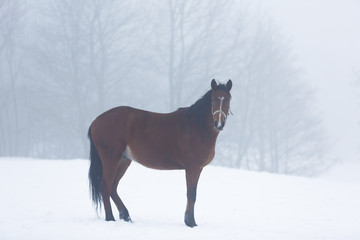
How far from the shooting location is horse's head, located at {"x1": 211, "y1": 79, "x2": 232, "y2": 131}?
6.52m

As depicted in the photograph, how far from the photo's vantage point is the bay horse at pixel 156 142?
7027 millimetres

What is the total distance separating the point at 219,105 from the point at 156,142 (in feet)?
3.82

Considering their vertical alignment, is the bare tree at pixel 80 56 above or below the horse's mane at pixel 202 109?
above

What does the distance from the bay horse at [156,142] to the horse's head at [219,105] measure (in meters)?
0.19

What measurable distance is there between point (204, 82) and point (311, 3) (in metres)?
35.3

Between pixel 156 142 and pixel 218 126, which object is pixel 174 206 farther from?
pixel 218 126

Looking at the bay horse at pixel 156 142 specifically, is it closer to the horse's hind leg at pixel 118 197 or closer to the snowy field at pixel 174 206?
the horse's hind leg at pixel 118 197

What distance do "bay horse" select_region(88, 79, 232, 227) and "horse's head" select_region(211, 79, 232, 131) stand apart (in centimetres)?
19

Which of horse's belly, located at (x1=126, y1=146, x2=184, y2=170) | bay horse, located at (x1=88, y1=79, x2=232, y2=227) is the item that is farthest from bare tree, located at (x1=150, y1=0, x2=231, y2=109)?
horse's belly, located at (x1=126, y1=146, x2=184, y2=170)

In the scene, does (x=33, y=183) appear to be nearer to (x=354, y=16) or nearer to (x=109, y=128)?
(x=109, y=128)

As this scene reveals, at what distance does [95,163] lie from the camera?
7367mm

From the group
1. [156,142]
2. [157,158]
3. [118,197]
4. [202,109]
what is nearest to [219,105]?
[202,109]

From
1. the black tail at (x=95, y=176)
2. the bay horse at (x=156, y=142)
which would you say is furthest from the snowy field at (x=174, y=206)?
the bay horse at (x=156, y=142)

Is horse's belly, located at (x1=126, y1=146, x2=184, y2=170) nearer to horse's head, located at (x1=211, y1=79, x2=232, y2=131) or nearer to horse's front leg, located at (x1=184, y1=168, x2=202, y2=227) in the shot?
horse's front leg, located at (x1=184, y1=168, x2=202, y2=227)
